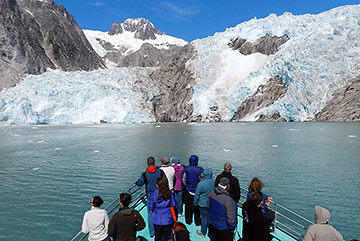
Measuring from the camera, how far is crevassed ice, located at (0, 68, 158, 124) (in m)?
64.2

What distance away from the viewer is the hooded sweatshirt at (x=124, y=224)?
4605 mm

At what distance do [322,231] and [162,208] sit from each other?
2.56 metres

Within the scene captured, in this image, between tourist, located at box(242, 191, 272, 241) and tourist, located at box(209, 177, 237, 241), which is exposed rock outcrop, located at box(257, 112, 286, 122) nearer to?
tourist, located at box(209, 177, 237, 241)

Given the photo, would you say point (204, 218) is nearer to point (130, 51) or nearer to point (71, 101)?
point (71, 101)

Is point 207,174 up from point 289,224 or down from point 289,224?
up

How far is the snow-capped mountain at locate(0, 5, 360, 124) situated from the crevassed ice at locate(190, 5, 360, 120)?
193 millimetres

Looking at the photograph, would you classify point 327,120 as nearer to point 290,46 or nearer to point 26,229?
point 290,46

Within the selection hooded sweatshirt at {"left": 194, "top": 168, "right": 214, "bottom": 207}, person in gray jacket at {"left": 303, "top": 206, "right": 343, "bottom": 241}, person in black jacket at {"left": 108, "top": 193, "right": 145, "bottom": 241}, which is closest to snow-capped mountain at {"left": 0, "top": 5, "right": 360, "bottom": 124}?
hooded sweatshirt at {"left": 194, "top": 168, "right": 214, "bottom": 207}

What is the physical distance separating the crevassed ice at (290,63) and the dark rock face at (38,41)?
56.5 m

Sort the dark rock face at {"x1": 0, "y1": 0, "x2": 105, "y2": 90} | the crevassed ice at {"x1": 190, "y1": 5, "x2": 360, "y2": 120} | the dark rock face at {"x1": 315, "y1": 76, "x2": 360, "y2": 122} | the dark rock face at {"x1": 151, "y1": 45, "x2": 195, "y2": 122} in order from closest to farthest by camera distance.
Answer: the dark rock face at {"x1": 315, "y1": 76, "x2": 360, "y2": 122} → the crevassed ice at {"x1": 190, "y1": 5, "x2": 360, "y2": 120} → the dark rock face at {"x1": 151, "y1": 45, "x2": 195, "y2": 122} → the dark rock face at {"x1": 0, "y1": 0, "x2": 105, "y2": 90}

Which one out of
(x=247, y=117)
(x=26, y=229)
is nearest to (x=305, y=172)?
(x=26, y=229)

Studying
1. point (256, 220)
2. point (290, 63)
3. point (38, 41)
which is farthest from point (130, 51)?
point (256, 220)

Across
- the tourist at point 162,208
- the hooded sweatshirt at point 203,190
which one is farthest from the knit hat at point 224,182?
the hooded sweatshirt at point 203,190

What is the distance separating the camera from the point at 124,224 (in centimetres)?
461
